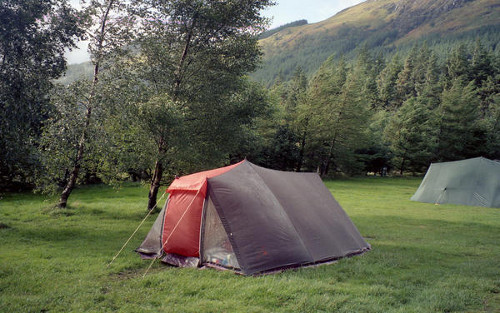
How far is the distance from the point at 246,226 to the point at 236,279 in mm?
1138

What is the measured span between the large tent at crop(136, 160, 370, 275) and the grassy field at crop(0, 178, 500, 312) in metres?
0.39

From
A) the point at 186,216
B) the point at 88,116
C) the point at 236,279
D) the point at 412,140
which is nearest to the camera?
the point at 236,279

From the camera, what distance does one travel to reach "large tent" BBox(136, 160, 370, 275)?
22.0 ft

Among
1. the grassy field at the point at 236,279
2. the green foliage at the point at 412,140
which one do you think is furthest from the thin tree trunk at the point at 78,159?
the green foliage at the point at 412,140

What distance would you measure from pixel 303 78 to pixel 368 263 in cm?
6781

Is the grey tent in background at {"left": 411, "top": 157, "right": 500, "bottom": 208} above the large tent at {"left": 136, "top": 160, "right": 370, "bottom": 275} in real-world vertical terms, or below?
below

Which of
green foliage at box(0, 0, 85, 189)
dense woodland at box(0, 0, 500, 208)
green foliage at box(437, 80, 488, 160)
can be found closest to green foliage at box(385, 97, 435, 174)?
green foliage at box(437, 80, 488, 160)

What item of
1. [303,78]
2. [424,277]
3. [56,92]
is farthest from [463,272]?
[303,78]

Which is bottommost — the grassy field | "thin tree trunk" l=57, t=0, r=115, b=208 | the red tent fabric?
the grassy field

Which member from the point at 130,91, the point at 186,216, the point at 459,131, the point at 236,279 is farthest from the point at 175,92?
the point at 459,131

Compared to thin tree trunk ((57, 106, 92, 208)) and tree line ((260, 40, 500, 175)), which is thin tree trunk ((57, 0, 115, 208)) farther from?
tree line ((260, 40, 500, 175))

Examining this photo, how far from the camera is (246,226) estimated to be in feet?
22.5

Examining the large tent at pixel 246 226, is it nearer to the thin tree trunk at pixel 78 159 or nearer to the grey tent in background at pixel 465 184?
the thin tree trunk at pixel 78 159

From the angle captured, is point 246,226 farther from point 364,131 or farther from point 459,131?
point 459,131
